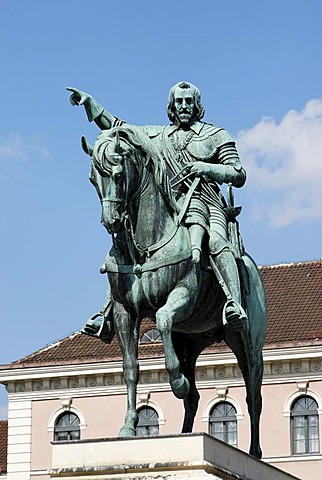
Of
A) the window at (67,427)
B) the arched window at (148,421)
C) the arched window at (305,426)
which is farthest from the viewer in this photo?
the window at (67,427)

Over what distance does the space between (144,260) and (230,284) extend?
0.90 m

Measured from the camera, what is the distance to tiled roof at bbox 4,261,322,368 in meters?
45.7

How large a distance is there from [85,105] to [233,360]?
30.5 meters

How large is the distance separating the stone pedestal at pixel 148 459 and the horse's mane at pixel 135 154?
7.88 ft

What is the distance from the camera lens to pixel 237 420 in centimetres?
4559

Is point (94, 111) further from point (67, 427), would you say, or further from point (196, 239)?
point (67, 427)

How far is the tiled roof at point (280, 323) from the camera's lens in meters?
45.7

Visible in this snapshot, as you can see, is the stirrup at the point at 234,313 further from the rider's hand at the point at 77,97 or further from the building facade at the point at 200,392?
the building facade at the point at 200,392

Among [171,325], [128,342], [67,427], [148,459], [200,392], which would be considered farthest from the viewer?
[67,427]

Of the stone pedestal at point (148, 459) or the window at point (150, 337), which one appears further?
the window at point (150, 337)

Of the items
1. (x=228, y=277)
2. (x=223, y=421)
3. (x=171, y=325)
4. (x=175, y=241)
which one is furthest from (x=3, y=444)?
(x=171, y=325)

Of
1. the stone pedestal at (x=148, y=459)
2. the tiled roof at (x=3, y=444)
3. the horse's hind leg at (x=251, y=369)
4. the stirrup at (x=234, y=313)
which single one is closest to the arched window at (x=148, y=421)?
the tiled roof at (x=3, y=444)

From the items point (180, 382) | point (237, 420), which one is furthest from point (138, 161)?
point (237, 420)

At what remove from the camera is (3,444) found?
5188 centimetres
